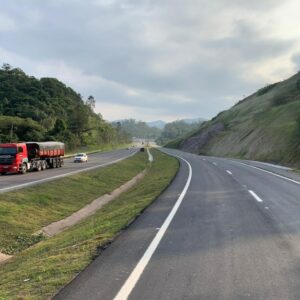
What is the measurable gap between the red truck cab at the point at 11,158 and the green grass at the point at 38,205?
282 inches

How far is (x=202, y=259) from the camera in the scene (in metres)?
7.65

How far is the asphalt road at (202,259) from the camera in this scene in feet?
19.5

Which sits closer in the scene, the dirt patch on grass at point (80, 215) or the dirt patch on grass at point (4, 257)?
the dirt patch on grass at point (4, 257)

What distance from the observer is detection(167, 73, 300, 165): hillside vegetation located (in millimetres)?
55625

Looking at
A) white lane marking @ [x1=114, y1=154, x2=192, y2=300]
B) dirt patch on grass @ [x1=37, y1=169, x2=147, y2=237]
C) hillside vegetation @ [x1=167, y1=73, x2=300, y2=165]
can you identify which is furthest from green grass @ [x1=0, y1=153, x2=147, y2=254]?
hillside vegetation @ [x1=167, y1=73, x2=300, y2=165]

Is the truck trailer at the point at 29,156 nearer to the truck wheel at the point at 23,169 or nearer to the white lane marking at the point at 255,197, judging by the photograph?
the truck wheel at the point at 23,169

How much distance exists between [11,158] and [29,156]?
405 cm

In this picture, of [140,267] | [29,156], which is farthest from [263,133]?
[140,267]

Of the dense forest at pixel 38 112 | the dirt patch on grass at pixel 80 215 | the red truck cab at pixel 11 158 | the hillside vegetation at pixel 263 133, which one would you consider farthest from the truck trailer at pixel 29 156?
the dense forest at pixel 38 112

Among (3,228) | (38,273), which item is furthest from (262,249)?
(3,228)

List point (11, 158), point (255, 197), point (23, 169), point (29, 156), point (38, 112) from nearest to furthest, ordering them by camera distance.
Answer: point (255, 197), point (11, 158), point (23, 169), point (29, 156), point (38, 112)

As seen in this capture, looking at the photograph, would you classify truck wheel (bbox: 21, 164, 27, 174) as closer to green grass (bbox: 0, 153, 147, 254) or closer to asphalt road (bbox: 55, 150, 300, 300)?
green grass (bbox: 0, 153, 147, 254)

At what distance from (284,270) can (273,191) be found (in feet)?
41.5

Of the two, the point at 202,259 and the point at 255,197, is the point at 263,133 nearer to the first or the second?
the point at 255,197
